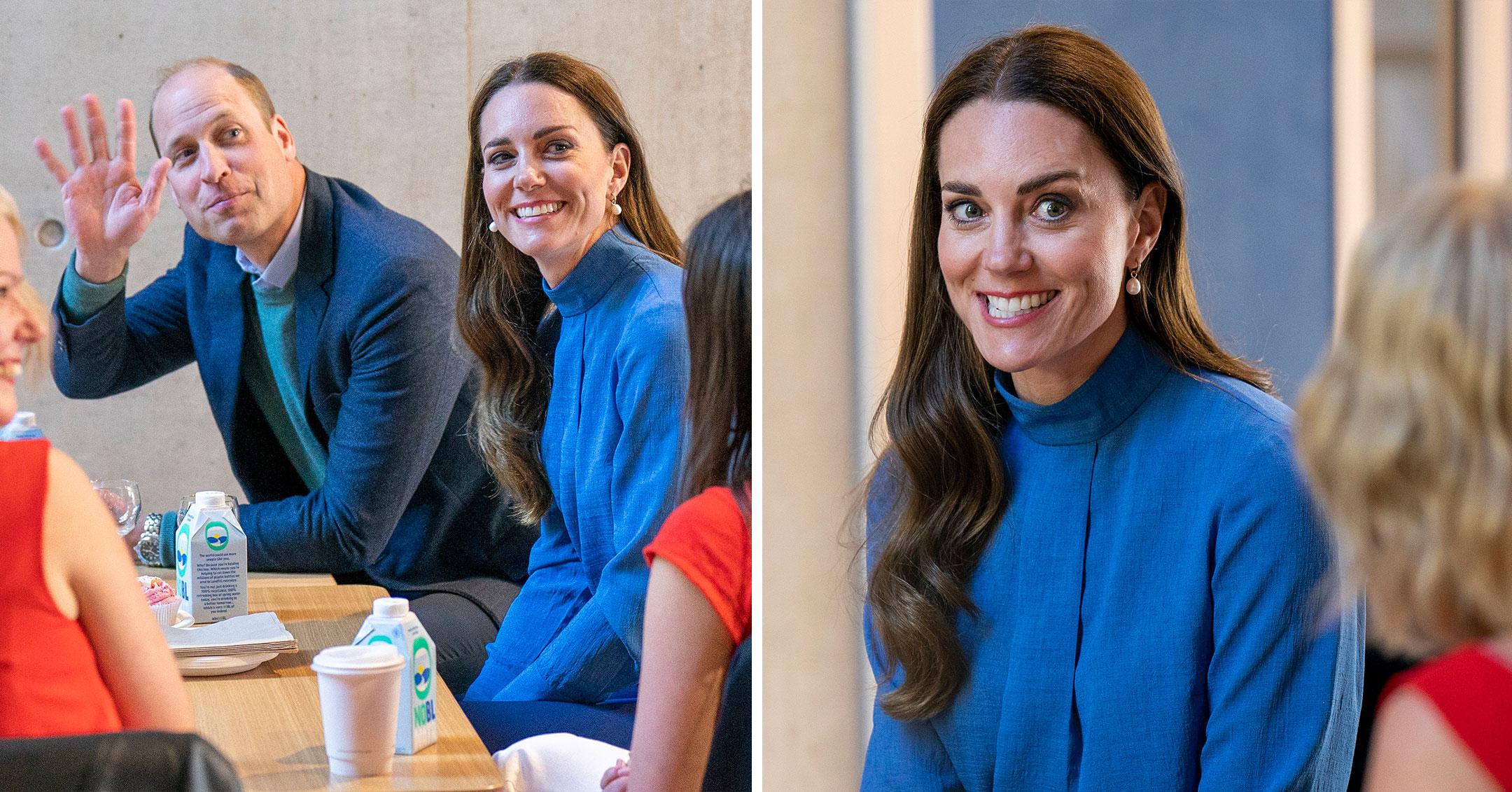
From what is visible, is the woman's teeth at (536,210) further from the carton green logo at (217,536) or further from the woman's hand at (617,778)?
the woman's hand at (617,778)

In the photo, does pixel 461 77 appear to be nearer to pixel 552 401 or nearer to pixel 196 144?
pixel 196 144

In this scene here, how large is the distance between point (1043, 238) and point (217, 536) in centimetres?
132

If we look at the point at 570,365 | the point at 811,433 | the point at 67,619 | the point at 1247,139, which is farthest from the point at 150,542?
the point at 1247,139

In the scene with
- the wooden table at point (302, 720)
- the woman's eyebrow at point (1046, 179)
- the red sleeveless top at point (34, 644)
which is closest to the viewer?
the red sleeveless top at point (34, 644)

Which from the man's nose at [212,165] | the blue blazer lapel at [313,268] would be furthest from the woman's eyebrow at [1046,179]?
the man's nose at [212,165]

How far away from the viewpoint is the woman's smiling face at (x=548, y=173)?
80.4 inches

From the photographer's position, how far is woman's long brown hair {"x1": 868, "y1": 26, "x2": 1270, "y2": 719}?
1.93 meters

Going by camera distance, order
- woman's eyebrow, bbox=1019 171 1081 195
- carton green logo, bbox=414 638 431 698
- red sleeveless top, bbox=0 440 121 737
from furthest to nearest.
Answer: woman's eyebrow, bbox=1019 171 1081 195
carton green logo, bbox=414 638 431 698
red sleeveless top, bbox=0 440 121 737

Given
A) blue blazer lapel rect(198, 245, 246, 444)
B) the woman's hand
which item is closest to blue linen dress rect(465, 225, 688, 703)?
the woman's hand

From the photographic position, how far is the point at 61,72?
72.7 inches

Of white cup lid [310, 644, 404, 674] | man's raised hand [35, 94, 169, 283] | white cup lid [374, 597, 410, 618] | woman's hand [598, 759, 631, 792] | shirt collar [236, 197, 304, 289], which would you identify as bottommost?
woman's hand [598, 759, 631, 792]

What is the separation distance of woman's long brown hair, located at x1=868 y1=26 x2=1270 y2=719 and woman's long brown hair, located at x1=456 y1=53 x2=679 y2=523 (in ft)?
1.59

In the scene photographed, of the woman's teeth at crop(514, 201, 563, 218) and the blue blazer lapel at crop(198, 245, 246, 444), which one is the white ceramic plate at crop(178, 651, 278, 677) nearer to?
the blue blazer lapel at crop(198, 245, 246, 444)

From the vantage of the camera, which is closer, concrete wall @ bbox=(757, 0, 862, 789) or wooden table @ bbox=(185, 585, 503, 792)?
wooden table @ bbox=(185, 585, 503, 792)
